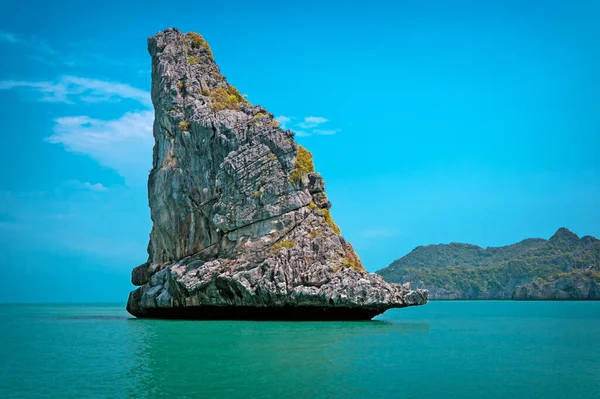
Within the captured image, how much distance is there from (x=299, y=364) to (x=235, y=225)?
28.9m

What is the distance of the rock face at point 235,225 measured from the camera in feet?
169

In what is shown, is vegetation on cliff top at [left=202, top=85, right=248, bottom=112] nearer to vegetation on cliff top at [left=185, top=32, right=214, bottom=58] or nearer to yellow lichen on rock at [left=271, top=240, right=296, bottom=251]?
vegetation on cliff top at [left=185, top=32, right=214, bottom=58]

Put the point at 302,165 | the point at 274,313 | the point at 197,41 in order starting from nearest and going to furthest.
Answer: the point at 274,313 < the point at 302,165 < the point at 197,41

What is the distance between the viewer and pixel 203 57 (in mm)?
69250

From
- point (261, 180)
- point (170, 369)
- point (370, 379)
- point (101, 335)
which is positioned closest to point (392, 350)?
point (370, 379)

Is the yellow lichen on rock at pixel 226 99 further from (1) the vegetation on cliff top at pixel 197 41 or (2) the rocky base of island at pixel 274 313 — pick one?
(2) the rocky base of island at pixel 274 313

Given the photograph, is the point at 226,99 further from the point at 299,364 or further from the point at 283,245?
the point at 299,364

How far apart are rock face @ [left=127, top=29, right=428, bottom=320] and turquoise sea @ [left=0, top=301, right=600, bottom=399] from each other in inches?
266

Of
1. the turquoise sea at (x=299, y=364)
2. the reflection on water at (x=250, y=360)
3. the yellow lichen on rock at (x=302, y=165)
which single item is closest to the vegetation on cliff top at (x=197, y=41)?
the yellow lichen on rock at (x=302, y=165)

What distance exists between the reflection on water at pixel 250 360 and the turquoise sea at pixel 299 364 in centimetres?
5

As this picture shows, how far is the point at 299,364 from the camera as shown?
91.7ft

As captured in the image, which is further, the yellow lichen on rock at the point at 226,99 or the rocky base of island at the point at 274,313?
the yellow lichen on rock at the point at 226,99

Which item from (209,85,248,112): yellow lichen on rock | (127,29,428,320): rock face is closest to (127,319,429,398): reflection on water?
(127,29,428,320): rock face

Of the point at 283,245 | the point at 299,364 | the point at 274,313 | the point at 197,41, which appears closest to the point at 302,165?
the point at 283,245
